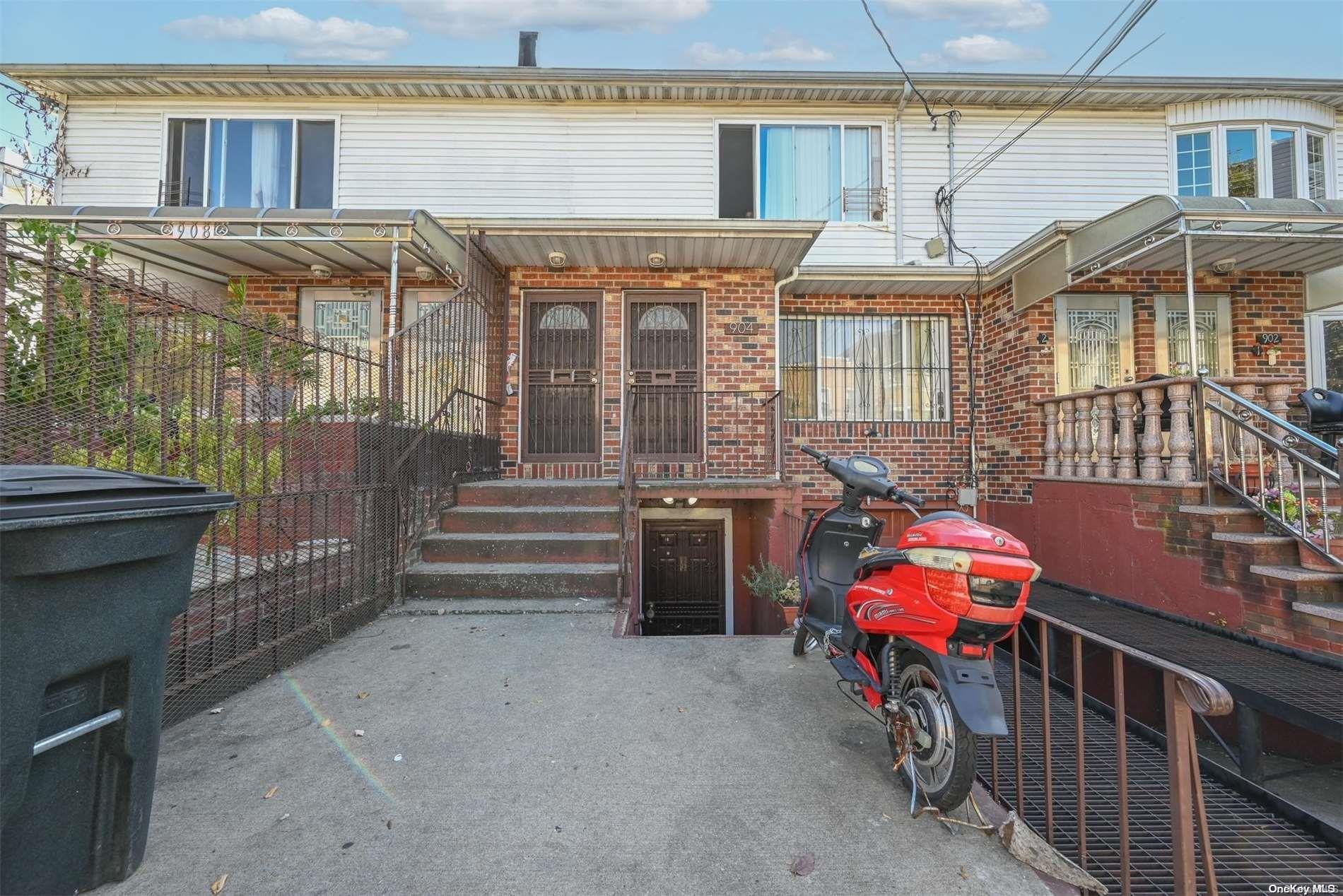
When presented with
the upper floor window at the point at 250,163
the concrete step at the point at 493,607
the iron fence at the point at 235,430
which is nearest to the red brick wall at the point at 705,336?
the iron fence at the point at 235,430

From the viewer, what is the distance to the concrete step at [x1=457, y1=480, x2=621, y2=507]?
203 inches

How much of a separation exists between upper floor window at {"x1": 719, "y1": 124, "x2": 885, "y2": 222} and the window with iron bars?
1.47 metres

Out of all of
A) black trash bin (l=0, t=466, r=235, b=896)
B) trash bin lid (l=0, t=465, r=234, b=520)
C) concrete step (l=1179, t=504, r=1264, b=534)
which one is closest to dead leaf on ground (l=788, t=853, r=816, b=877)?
black trash bin (l=0, t=466, r=235, b=896)

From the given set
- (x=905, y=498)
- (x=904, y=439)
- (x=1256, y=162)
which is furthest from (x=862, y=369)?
(x=1256, y=162)

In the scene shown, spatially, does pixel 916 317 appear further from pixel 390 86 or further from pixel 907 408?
pixel 390 86

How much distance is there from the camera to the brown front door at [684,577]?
22.3ft

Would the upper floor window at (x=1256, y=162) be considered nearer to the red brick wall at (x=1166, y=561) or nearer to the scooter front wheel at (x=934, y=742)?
the red brick wall at (x=1166, y=561)

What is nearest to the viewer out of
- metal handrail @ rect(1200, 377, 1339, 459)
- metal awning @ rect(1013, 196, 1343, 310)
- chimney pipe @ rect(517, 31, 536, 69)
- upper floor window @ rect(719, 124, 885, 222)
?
metal handrail @ rect(1200, 377, 1339, 459)

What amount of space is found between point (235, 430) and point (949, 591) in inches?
134

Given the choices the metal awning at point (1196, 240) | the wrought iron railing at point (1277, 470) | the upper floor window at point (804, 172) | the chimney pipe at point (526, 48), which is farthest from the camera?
the chimney pipe at point (526, 48)

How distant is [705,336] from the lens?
6590 millimetres

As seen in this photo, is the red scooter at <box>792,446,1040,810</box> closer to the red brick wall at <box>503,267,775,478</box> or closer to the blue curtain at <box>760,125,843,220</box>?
the red brick wall at <box>503,267,775,478</box>

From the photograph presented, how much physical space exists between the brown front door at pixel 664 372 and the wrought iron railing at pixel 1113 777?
12.9ft

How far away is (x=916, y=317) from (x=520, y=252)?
4.91 metres
